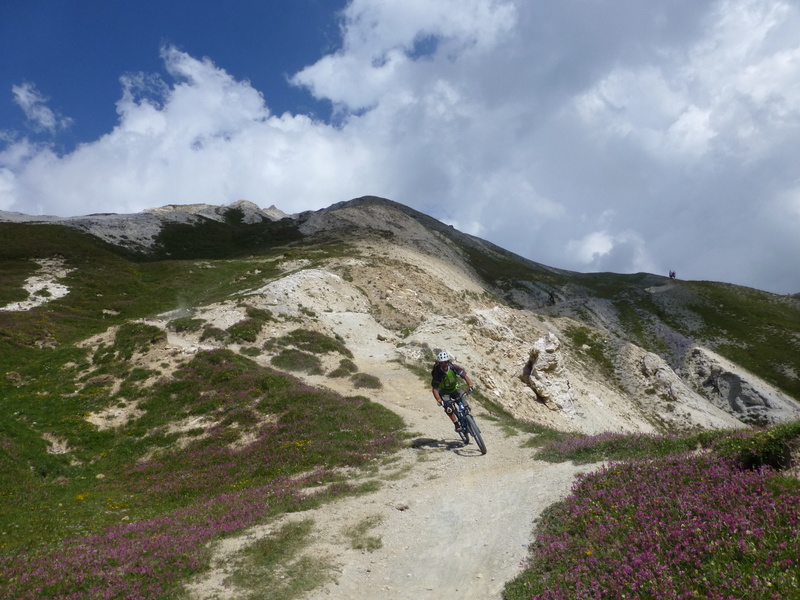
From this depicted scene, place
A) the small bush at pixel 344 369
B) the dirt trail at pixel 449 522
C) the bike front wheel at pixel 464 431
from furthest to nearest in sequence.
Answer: the small bush at pixel 344 369
the bike front wheel at pixel 464 431
the dirt trail at pixel 449 522

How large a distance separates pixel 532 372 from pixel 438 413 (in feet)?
59.6

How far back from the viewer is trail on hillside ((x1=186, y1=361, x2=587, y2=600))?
9531 millimetres

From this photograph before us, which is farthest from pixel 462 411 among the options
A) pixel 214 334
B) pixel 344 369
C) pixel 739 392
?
pixel 739 392

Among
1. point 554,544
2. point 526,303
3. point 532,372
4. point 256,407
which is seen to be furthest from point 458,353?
point 526,303

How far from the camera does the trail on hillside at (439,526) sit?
31.3 feet

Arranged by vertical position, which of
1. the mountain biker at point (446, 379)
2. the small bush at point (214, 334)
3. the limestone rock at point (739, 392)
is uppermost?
the small bush at point (214, 334)

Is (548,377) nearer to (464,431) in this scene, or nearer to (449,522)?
(464,431)

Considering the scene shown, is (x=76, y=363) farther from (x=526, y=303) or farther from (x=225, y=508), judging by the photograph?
(x=526, y=303)

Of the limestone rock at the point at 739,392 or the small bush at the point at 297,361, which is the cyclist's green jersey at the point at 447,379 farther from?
the limestone rock at the point at 739,392

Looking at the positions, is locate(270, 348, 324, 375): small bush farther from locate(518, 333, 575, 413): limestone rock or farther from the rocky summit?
locate(518, 333, 575, 413): limestone rock

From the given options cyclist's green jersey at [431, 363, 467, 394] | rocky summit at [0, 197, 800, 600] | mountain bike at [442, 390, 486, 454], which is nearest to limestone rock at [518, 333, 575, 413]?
rocky summit at [0, 197, 800, 600]

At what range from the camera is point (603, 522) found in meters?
8.98

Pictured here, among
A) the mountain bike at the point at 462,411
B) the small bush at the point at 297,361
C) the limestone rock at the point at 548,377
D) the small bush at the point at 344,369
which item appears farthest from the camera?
the limestone rock at the point at 548,377

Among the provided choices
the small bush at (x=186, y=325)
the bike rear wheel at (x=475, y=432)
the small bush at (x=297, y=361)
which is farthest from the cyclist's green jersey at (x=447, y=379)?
the small bush at (x=186, y=325)
